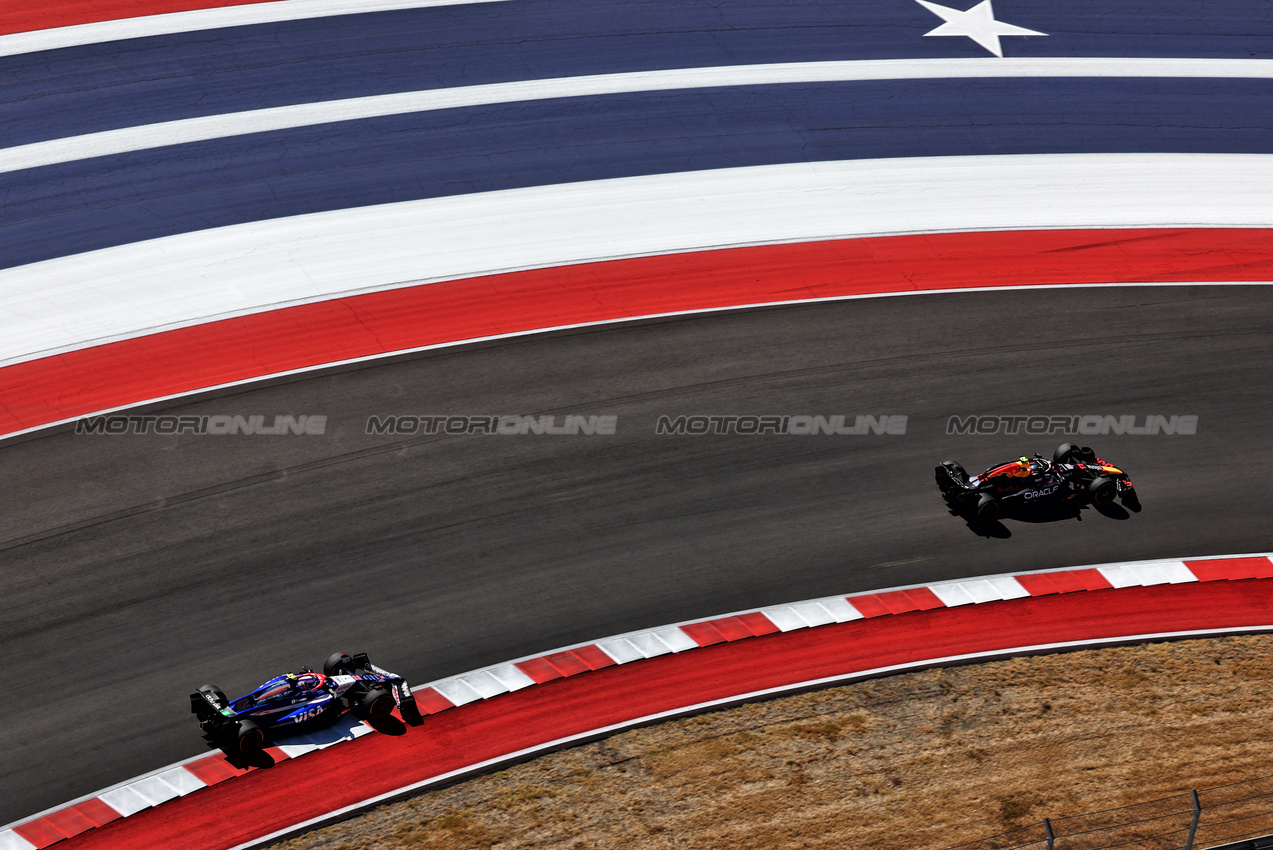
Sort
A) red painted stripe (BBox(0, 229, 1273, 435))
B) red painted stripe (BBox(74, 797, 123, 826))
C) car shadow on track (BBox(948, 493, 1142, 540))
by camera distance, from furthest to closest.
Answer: red painted stripe (BBox(0, 229, 1273, 435))
car shadow on track (BBox(948, 493, 1142, 540))
red painted stripe (BBox(74, 797, 123, 826))

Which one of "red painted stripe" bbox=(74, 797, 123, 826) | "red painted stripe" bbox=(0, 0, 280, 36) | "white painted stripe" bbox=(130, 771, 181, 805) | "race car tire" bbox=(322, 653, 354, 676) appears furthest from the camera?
"red painted stripe" bbox=(0, 0, 280, 36)

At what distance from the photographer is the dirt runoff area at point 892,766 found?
50.2 feet

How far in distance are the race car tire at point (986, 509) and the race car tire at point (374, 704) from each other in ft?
33.3

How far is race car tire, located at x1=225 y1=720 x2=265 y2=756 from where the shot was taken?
15.9m

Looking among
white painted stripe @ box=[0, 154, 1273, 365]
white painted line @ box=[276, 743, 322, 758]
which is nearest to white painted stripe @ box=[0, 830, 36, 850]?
white painted line @ box=[276, 743, 322, 758]

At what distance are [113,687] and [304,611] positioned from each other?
2.87 m

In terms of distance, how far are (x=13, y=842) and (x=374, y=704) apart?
480cm

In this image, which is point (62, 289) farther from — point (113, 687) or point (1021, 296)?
point (1021, 296)

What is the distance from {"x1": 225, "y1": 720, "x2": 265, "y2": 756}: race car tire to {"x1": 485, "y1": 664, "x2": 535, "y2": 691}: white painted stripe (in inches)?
133

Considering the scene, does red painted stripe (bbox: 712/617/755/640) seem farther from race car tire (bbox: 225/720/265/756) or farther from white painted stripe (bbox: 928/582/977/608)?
race car tire (bbox: 225/720/265/756)

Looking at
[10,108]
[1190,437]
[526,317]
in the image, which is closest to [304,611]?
[526,317]

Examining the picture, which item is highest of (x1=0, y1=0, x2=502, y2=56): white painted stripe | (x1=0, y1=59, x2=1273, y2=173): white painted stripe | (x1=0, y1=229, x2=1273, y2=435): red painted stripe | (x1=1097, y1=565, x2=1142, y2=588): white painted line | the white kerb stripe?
(x1=0, y1=0, x2=502, y2=56): white painted stripe

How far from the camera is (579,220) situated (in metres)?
27.3

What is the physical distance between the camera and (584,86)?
31.2m
